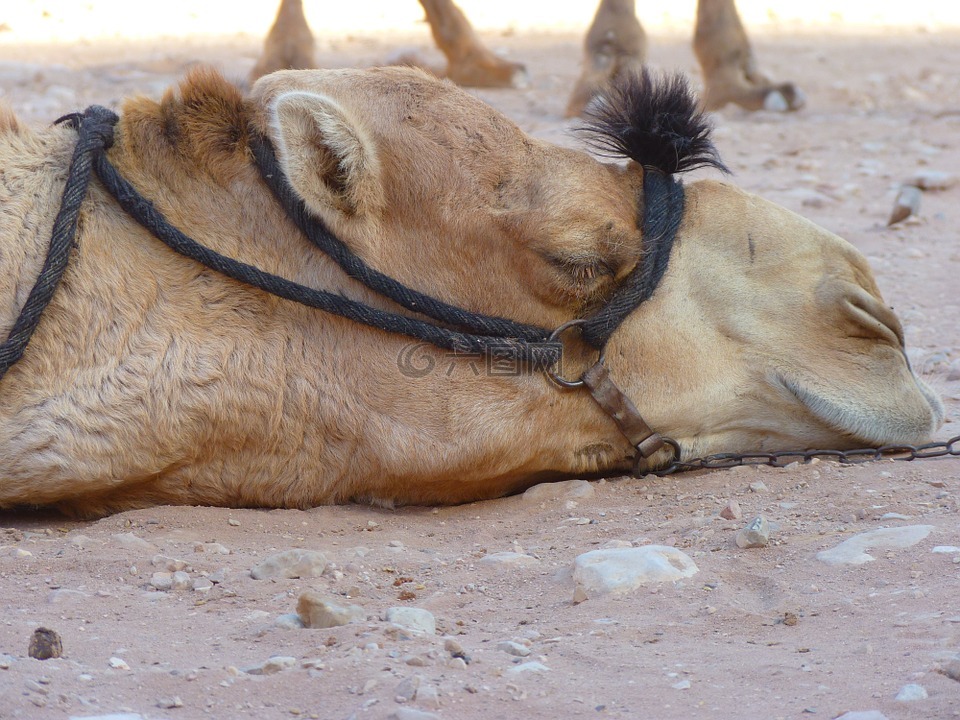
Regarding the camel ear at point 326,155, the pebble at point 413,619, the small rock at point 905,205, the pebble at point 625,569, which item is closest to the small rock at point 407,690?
the pebble at point 413,619

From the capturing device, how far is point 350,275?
3305 millimetres

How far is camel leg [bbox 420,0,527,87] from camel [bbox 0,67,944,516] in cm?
595

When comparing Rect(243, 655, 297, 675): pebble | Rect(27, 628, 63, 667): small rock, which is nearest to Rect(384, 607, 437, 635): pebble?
Rect(243, 655, 297, 675): pebble

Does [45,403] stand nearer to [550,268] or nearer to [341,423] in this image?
[341,423]

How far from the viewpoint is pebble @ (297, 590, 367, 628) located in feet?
8.41

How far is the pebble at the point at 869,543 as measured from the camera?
2.81 metres

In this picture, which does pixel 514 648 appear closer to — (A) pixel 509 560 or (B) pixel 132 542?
(A) pixel 509 560

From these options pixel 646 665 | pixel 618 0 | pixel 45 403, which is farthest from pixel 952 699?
pixel 618 0

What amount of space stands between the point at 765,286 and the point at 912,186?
12.9 feet

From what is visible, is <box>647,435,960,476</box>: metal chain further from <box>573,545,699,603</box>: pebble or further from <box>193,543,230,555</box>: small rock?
<box>193,543,230,555</box>: small rock

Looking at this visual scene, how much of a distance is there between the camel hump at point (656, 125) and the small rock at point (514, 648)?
5.17 ft

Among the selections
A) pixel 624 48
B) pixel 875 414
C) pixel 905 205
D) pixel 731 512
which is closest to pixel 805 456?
pixel 875 414

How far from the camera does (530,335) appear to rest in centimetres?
335

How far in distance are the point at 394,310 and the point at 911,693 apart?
1.66 m
